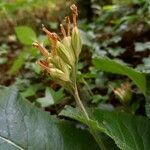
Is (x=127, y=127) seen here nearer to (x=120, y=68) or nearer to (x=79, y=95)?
(x=120, y=68)

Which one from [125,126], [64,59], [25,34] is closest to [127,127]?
[125,126]

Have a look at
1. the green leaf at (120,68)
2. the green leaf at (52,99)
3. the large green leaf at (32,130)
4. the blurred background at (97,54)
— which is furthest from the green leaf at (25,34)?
the large green leaf at (32,130)

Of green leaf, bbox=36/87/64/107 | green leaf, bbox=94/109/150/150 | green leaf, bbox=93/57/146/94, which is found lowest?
green leaf, bbox=36/87/64/107

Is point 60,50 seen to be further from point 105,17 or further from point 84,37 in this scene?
point 105,17

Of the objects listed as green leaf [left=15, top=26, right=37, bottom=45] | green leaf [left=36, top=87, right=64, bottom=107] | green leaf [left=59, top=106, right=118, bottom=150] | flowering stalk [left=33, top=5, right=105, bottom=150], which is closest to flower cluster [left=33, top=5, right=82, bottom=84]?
flowering stalk [left=33, top=5, right=105, bottom=150]

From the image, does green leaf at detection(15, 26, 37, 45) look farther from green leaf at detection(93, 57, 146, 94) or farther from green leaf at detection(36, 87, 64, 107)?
green leaf at detection(93, 57, 146, 94)

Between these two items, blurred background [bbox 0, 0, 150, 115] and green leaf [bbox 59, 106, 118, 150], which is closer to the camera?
green leaf [bbox 59, 106, 118, 150]
